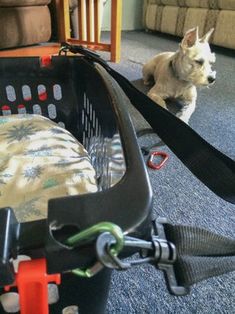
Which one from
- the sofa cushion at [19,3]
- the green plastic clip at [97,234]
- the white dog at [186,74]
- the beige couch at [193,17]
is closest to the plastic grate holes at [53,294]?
the green plastic clip at [97,234]

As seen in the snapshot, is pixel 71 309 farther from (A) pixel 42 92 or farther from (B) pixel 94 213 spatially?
(A) pixel 42 92

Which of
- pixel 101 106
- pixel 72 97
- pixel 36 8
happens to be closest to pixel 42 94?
pixel 72 97

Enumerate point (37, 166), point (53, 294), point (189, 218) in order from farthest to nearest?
1. point (189, 218)
2. point (37, 166)
3. point (53, 294)

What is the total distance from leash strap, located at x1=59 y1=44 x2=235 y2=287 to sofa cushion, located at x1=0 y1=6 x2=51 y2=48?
144cm

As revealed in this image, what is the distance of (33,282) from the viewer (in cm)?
22

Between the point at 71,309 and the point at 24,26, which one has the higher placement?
the point at 71,309

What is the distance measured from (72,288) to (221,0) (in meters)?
2.67

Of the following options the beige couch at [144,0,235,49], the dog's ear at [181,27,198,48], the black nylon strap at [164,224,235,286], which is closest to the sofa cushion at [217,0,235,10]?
the beige couch at [144,0,235,49]

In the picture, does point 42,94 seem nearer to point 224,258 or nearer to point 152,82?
point 224,258

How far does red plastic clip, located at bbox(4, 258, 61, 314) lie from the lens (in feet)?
0.70

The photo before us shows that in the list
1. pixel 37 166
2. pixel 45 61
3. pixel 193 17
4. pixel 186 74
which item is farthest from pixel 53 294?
pixel 193 17

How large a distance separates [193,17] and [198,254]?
9.79ft

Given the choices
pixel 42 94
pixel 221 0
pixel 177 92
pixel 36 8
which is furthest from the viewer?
pixel 221 0

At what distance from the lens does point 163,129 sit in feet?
1.53
